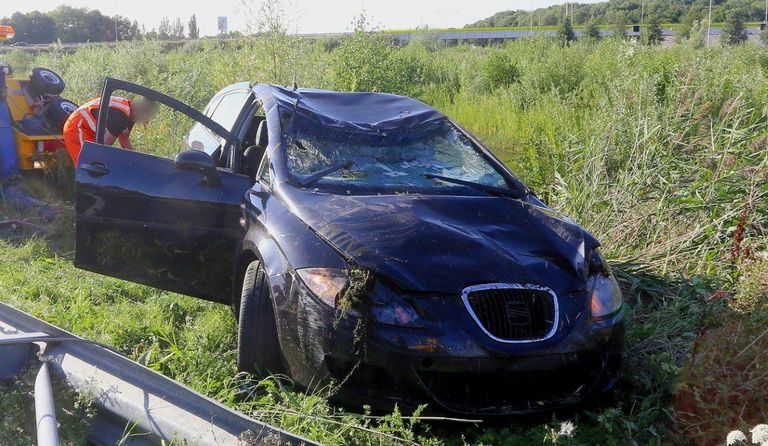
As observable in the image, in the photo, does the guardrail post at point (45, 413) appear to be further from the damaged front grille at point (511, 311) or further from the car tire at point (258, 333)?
the damaged front grille at point (511, 311)

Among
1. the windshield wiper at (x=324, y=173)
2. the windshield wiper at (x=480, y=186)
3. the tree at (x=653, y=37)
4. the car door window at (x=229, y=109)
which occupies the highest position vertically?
the tree at (x=653, y=37)

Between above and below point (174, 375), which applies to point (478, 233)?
above

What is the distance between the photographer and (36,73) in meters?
9.38

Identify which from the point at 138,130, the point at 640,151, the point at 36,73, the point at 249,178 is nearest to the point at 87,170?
the point at 249,178

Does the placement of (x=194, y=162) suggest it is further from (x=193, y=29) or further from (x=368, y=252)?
(x=193, y=29)

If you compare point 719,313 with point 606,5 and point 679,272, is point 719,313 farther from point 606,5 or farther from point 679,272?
point 606,5

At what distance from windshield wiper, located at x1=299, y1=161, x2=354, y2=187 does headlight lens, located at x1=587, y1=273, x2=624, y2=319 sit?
1573 millimetres

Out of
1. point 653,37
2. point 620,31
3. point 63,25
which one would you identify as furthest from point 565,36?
point 63,25

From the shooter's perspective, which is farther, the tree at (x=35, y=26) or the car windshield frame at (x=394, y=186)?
the tree at (x=35, y=26)

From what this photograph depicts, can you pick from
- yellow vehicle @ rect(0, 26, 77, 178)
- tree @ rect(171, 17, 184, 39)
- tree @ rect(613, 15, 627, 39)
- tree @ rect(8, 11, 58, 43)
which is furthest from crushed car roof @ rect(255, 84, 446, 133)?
tree @ rect(8, 11, 58, 43)

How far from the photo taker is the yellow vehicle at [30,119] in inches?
348

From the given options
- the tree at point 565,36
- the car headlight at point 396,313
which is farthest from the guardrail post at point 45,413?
the tree at point 565,36

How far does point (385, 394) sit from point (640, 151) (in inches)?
163

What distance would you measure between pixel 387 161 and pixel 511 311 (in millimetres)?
1620
